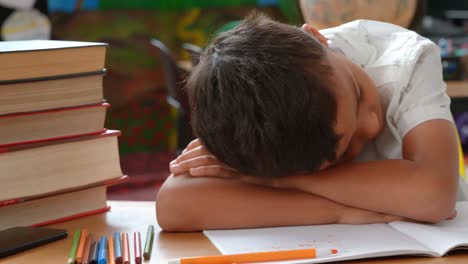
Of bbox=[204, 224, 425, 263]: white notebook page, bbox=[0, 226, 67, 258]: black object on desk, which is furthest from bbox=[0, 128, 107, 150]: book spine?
bbox=[204, 224, 425, 263]: white notebook page

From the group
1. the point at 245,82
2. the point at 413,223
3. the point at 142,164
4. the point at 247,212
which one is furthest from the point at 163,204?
the point at 142,164

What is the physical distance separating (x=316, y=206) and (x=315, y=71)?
0.67 ft

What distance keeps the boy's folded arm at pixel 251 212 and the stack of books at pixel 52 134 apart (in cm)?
14

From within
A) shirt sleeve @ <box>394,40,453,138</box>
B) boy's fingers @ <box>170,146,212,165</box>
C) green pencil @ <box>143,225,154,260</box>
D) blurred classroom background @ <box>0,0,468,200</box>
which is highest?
shirt sleeve @ <box>394,40,453,138</box>

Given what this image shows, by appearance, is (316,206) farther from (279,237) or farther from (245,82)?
(245,82)

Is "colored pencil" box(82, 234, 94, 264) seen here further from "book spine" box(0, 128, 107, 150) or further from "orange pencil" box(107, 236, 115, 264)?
"book spine" box(0, 128, 107, 150)

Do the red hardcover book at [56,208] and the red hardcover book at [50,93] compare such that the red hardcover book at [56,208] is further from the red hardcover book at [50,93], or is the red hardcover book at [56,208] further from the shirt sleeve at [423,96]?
the shirt sleeve at [423,96]

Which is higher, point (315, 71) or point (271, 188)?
point (315, 71)

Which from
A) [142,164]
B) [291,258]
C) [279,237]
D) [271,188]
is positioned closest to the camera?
[291,258]

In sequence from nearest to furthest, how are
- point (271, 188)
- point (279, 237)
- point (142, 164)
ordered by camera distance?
point (279, 237), point (271, 188), point (142, 164)

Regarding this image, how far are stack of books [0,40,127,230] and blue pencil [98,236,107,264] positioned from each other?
0.50 feet

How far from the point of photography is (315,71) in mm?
904

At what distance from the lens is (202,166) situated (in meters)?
1.07

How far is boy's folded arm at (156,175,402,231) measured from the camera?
3.27 ft
